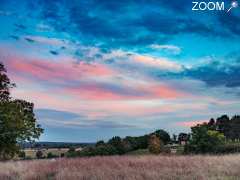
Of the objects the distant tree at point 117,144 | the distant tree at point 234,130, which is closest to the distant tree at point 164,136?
the distant tree at point 234,130

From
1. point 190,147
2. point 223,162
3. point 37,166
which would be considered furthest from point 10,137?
point 190,147

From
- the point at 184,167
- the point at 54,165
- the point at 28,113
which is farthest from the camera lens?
the point at 28,113

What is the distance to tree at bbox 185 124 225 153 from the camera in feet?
142

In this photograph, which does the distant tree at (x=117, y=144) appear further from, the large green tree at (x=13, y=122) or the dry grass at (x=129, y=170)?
the dry grass at (x=129, y=170)

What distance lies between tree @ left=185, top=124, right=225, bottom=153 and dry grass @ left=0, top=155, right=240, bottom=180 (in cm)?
2422

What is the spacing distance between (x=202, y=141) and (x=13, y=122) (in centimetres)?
2490

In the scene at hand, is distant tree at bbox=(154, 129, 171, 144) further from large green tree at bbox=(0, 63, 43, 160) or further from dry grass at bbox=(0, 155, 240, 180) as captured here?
dry grass at bbox=(0, 155, 240, 180)

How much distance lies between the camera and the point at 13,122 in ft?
76.1

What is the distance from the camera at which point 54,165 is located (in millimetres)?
18641

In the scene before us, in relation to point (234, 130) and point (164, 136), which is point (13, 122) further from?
point (234, 130)

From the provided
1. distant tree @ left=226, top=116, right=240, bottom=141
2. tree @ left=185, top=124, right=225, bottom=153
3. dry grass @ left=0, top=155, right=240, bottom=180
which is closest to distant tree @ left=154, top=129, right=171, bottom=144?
distant tree @ left=226, top=116, right=240, bottom=141

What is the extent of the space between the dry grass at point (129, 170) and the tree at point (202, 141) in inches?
954

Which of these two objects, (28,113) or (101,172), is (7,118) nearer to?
(28,113)

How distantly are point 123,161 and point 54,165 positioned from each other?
3.04 metres
